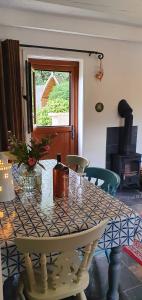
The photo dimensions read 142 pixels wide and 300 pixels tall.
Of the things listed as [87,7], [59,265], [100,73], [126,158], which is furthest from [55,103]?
[59,265]

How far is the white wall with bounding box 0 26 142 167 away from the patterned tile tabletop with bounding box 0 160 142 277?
7.55ft

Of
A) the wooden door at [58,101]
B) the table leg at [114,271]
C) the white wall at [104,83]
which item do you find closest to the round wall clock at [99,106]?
the white wall at [104,83]

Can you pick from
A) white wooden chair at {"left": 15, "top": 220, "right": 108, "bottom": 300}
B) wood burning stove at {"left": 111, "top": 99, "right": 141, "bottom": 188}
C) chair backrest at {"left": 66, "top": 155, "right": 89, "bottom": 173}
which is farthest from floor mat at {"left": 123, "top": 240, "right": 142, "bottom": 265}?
wood burning stove at {"left": 111, "top": 99, "right": 141, "bottom": 188}

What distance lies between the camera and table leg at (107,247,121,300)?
1.47m

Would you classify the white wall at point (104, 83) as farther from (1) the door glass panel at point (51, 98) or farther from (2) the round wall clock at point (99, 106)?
(1) the door glass panel at point (51, 98)

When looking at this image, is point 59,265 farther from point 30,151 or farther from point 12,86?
point 12,86

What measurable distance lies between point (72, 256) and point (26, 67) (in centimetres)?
263

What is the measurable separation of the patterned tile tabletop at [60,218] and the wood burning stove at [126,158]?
229 cm

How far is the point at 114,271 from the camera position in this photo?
152 cm

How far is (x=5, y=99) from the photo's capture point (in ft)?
10.0

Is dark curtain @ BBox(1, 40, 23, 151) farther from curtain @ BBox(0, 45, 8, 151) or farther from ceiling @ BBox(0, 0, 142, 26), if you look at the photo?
ceiling @ BBox(0, 0, 142, 26)

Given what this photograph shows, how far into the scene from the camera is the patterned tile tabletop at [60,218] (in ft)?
3.78

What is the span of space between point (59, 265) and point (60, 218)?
9.1 inches

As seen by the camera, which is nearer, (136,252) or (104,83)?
(136,252)
